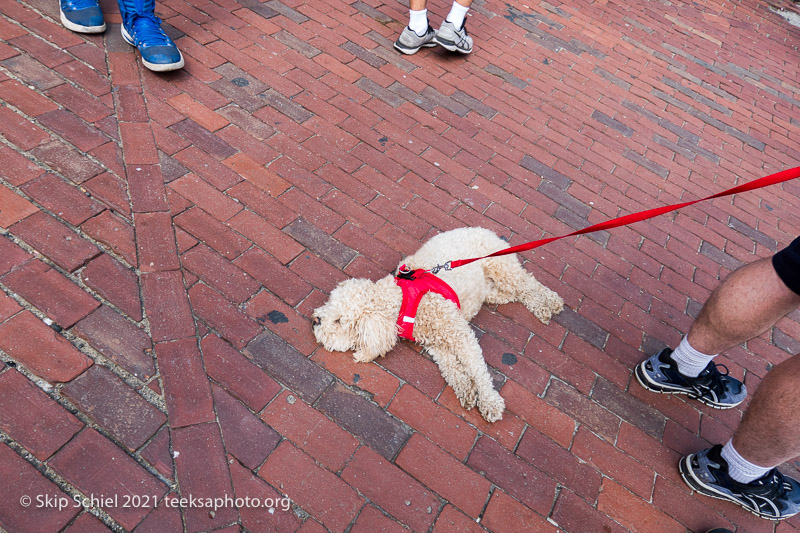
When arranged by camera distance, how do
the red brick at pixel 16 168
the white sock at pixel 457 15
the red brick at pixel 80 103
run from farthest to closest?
the white sock at pixel 457 15 → the red brick at pixel 80 103 → the red brick at pixel 16 168

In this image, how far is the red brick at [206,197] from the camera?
279 centimetres

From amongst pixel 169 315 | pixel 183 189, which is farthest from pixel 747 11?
pixel 169 315

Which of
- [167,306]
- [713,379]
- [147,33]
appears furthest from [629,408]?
[147,33]

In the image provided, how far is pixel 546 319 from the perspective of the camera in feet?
9.10

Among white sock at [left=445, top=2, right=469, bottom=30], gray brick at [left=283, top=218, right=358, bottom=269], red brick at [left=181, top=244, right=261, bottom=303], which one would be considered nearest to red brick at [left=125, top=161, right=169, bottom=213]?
red brick at [left=181, top=244, right=261, bottom=303]

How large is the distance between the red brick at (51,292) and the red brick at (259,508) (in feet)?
3.32

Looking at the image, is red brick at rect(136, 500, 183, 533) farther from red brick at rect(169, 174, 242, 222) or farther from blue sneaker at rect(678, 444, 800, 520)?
blue sneaker at rect(678, 444, 800, 520)

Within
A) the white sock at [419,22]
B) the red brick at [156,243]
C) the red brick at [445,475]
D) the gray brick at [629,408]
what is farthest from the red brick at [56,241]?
the white sock at [419,22]

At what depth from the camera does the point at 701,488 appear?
7.38 ft

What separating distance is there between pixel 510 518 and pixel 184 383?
153 cm

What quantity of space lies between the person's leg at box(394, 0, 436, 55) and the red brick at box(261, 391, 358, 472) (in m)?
3.48

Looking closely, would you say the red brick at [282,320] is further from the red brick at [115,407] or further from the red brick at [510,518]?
the red brick at [510,518]

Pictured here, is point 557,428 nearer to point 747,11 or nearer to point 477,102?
point 477,102

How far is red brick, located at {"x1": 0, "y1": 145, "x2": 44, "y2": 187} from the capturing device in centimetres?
254
